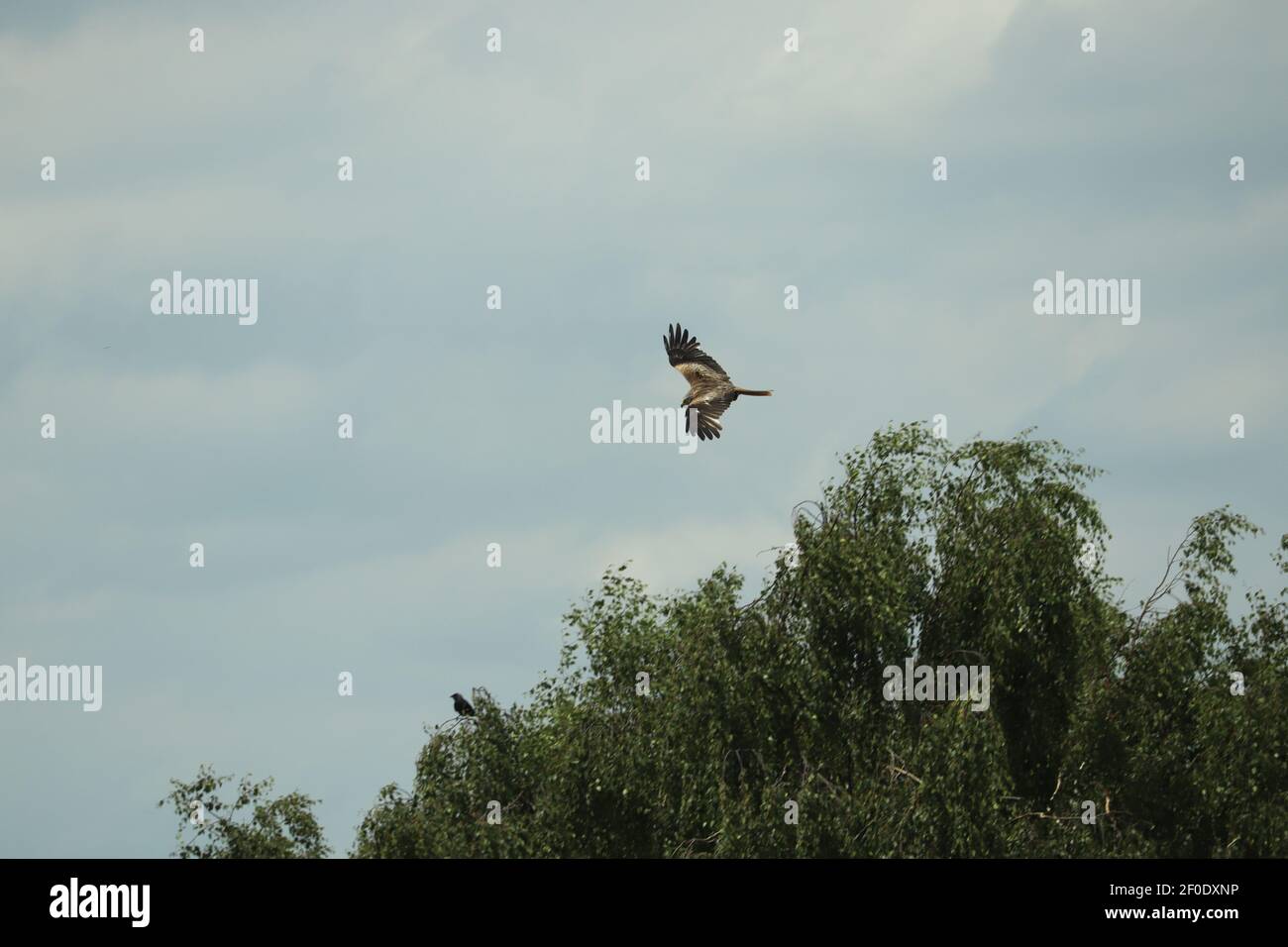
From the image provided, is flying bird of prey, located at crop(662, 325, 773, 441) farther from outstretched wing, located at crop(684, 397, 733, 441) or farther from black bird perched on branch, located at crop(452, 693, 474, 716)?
black bird perched on branch, located at crop(452, 693, 474, 716)

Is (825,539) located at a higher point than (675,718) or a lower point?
higher

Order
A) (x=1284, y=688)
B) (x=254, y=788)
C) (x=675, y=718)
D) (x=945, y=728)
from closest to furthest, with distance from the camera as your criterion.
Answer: (x=945, y=728)
(x=675, y=718)
(x=1284, y=688)
(x=254, y=788)

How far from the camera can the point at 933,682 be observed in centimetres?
2525

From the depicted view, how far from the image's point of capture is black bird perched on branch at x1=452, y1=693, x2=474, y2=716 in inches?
1481

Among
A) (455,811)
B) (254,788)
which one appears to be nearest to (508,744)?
(455,811)

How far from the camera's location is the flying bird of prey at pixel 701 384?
1092 inches
